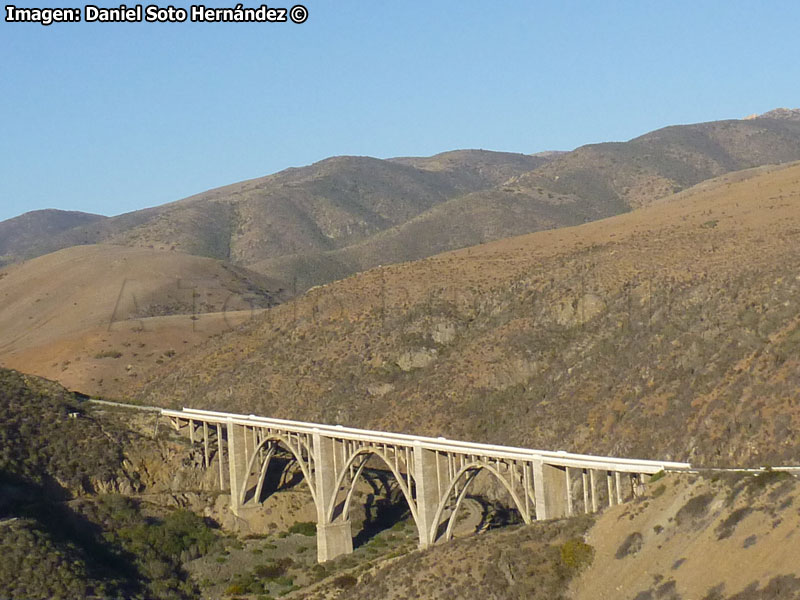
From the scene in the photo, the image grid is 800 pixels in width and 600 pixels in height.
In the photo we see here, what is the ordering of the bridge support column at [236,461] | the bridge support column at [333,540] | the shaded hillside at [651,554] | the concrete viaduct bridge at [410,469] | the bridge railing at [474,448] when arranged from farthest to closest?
the bridge support column at [236,461]
the bridge support column at [333,540]
the concrete viaduct bridge at [410,469]
the bridge railing at [474,448]
the shaded hillside at [651,554]

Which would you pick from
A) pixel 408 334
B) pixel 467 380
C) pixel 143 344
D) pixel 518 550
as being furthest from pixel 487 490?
pixel 143 344

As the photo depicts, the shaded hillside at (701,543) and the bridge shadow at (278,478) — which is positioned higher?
the shaded hillside at (701,543)

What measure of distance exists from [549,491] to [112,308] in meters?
112

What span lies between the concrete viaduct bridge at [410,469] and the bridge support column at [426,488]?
0.05m

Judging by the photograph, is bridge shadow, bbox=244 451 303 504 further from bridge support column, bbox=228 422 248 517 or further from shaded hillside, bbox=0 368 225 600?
shaded hillside, bbox=0 368 225 600

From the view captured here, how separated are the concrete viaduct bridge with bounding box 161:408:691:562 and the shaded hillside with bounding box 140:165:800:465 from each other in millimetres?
6404

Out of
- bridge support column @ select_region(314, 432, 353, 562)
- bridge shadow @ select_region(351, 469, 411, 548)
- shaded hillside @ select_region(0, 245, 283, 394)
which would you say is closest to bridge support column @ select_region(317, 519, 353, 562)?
bridge support column @ select_region(314, 432, 353, 562)

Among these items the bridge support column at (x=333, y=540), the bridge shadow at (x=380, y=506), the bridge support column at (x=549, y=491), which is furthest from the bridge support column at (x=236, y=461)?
the bridge support column at (x=549, y=491)

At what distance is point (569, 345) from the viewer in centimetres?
7650

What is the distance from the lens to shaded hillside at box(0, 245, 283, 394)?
115 m

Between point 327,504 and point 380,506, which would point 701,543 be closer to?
point 327,504

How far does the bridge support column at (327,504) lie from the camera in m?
59.5

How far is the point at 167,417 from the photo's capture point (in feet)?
255

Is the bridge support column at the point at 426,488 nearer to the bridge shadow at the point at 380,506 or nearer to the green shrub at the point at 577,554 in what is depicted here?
the bridge shadow at the point at 380,506
